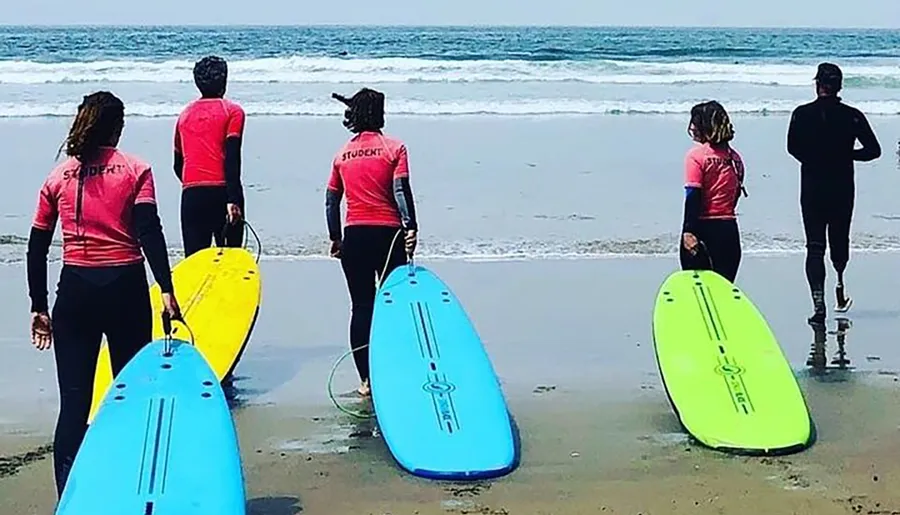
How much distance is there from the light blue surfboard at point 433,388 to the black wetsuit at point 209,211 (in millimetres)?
→ 1063

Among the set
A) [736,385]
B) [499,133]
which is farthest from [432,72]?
[736,385]

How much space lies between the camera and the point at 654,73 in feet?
111

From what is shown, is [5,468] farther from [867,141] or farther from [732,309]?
[867,141]

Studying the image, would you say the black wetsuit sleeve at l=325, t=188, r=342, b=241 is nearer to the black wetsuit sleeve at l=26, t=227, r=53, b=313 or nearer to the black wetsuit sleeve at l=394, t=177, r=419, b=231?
the black wetsuit sleeve at l=394, t=177, r=419, b=231

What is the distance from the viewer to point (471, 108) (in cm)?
2403

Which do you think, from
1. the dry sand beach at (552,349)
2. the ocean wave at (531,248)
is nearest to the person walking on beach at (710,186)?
the dry sand beach at (552,349)

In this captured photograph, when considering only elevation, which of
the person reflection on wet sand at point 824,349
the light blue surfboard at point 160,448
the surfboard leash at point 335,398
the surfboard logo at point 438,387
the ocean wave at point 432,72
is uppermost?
the light blue surfboard at point 160,448

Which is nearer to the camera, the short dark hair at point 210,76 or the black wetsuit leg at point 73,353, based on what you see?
the black wetsuit leg at point 73,353

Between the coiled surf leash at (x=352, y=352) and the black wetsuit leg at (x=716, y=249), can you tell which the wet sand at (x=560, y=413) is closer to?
the coiled surf leash at (x=352, y=352)

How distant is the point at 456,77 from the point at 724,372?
26.1 m

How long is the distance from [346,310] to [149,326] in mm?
3643

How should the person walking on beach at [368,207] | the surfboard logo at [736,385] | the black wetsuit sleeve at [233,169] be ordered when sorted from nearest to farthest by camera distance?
the surfboard logo at [736,385]
the person walking on beach at [368,207]
the black wetsuit sleeve at [233,169]

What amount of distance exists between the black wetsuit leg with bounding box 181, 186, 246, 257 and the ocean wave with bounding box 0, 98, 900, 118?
15.9 m

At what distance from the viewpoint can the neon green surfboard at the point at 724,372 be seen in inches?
219
